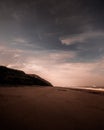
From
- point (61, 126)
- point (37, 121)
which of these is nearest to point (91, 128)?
point (61, 126)

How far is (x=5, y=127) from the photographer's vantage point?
71.7 inches

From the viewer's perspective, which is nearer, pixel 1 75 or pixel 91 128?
pixel 91 128

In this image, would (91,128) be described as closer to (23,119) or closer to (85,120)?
(85,120)

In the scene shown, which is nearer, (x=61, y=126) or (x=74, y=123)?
(x=61, y=126)

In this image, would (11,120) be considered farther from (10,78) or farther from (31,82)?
(31,82)

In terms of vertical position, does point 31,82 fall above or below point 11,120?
above

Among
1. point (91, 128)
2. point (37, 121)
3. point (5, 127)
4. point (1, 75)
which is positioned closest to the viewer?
point (5, 127)

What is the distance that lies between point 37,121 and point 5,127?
22.4 inches

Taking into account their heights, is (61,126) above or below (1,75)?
below

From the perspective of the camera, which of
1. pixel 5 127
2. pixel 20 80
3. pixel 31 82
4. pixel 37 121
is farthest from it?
pixel 31 82

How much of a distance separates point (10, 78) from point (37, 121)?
977 cm

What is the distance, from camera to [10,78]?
11.2 metres

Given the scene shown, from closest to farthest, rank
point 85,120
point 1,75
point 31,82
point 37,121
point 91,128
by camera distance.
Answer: point 91,128, point 37,121, point 85,120, point 1,75, point 31,82

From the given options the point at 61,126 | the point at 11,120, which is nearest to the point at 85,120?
the point at 61,126
